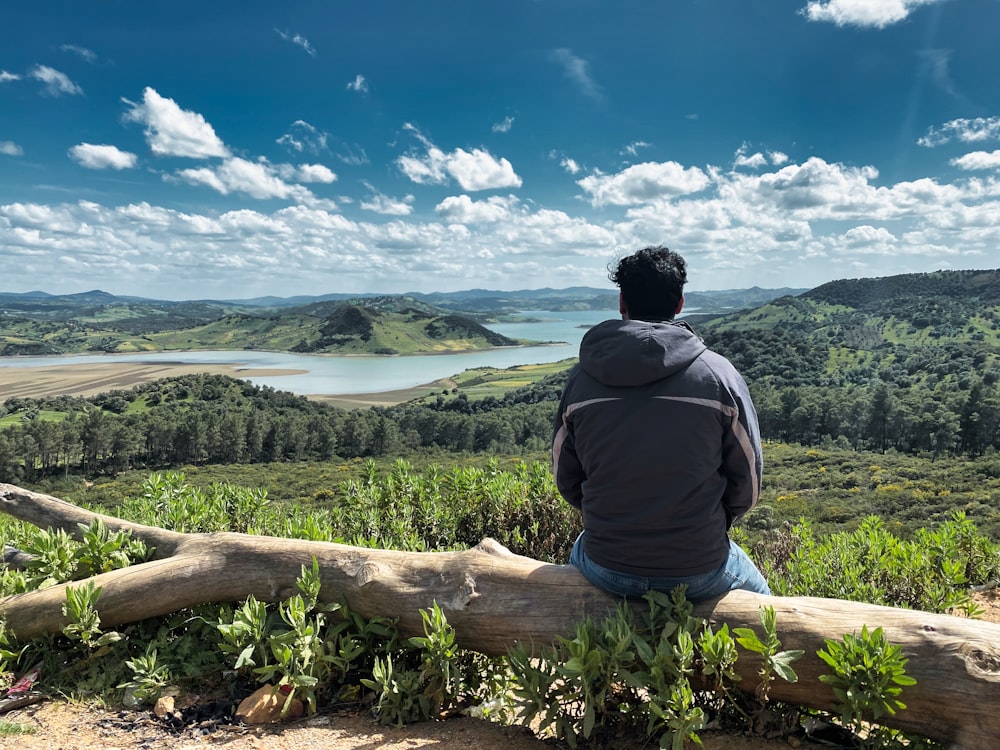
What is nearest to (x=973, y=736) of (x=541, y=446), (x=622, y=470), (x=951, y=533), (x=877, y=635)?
(x=877, y=635)

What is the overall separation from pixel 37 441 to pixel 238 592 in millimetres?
86330

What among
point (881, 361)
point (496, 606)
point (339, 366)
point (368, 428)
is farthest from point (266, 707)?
point (339, 366)

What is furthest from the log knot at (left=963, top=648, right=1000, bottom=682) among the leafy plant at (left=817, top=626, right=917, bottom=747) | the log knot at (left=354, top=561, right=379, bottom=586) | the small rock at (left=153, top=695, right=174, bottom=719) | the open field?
the open field

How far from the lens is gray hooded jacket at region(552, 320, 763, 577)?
243 centimetres

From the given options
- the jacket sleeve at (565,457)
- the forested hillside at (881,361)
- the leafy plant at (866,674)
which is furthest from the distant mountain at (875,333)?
the jacket sleeve at (565,457)

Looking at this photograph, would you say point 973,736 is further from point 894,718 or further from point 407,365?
point 407,365

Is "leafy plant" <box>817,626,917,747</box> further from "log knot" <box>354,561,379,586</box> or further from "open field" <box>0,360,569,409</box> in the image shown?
"open field" <box>0,360,569,409</box>

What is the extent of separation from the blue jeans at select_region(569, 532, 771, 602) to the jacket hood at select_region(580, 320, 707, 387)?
94cm

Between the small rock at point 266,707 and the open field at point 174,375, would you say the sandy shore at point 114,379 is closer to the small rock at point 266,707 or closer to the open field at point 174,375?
the open field at point 174,375

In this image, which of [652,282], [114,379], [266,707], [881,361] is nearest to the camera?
[652,282]

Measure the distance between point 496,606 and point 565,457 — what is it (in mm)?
884

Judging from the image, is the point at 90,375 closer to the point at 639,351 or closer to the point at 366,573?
the point at 366,573

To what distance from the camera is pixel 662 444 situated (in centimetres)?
244

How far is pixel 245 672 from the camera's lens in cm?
330
